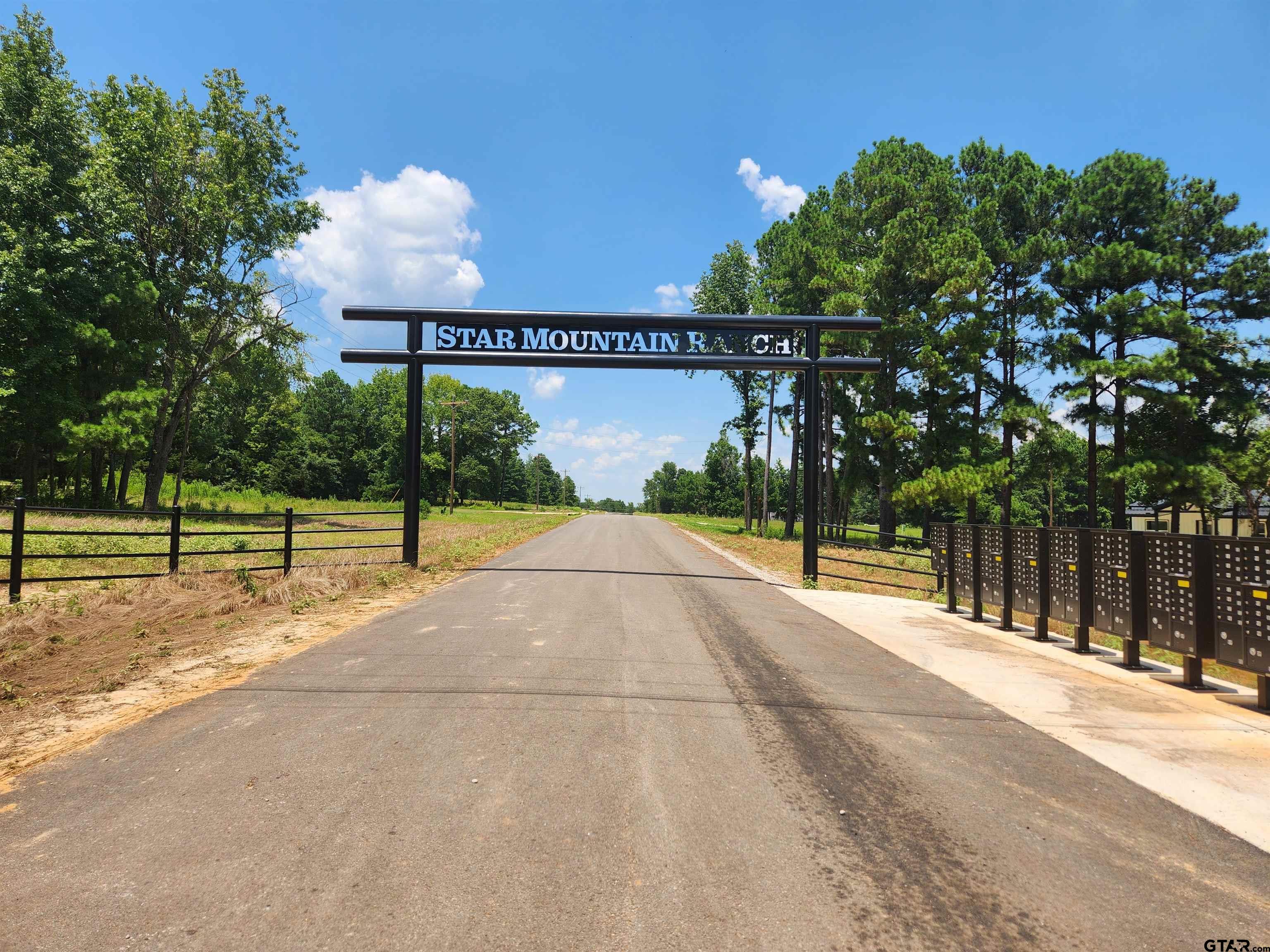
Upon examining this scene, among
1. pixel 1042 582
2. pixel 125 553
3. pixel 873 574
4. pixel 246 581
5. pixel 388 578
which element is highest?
pixel 1042 582

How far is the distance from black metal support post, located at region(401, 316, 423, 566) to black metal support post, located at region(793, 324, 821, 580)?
8.80 metres

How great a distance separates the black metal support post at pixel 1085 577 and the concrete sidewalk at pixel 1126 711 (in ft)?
1.72

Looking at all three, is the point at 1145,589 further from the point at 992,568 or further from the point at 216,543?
the point at 216,543

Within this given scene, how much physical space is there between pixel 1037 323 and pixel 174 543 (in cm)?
3015

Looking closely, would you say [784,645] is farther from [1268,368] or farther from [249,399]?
[249,399]

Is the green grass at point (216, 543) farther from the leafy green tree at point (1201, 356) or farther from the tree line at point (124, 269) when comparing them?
the leafy green tree at point (1201, 356)

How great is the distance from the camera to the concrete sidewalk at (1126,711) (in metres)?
3.87

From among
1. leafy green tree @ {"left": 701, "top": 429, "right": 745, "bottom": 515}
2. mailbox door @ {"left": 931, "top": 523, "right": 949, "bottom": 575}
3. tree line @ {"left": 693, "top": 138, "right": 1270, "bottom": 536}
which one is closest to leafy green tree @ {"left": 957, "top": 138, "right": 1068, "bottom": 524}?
tree line @ {"left": 693, "top": 138, "right": 1270, "bottom": 536}

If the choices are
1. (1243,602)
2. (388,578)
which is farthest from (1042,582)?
(388,578)

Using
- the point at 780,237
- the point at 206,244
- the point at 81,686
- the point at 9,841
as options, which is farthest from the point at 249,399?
the point at 9,841

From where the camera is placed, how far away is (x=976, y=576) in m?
9.95

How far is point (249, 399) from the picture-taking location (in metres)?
42.0

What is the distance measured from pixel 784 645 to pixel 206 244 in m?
33.3

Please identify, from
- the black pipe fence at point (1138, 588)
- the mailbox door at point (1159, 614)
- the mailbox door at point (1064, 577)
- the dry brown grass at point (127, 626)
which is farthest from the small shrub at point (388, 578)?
the mailbox door at point (1159, 614)
